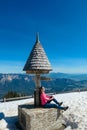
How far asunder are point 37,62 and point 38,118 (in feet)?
11.3

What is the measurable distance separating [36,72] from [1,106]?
19.3ft

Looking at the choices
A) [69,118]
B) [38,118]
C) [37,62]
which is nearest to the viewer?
[38,118]

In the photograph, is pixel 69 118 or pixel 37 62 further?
pixel 37 62

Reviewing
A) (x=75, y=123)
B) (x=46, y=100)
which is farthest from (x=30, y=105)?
(x=75, y=123)

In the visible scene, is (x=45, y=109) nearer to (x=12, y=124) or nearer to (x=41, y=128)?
(x=41, y=128)

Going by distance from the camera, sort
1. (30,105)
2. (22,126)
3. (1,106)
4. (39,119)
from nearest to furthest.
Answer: (39,119)
(22,126)
(30,105)
(1,106)

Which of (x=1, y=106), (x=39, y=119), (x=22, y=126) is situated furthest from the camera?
(x=1, y=106)

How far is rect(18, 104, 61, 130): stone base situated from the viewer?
12.6 m

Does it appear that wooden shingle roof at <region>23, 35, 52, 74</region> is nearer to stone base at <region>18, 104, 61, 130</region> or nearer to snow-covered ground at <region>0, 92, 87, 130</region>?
stone base at <region>18, 104, 61, 130</region>

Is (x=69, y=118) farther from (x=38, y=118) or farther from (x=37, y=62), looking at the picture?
(x=37, y=62)

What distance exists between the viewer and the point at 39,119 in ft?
42.1

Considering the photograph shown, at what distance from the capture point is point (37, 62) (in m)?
14.0

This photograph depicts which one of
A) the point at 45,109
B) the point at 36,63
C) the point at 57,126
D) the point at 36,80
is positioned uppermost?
the point at 36,63

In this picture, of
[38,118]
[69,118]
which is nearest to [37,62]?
[38,118]
